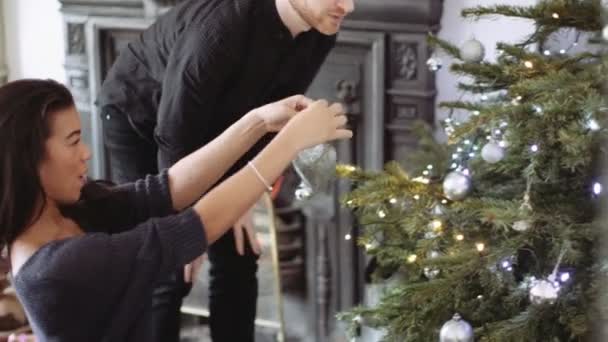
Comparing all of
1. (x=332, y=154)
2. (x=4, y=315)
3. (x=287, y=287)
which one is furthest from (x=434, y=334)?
(x=4, y=315)

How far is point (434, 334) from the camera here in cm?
139

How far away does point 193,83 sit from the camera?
1.50 metres

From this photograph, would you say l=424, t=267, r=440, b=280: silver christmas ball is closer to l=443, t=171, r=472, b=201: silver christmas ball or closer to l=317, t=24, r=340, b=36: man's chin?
l=443, t=171, r=472, b=201: silver christmas ball

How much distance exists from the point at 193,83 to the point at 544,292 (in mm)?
668

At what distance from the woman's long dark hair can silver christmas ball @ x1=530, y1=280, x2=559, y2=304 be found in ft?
2.25

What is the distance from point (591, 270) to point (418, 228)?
0.89 ft

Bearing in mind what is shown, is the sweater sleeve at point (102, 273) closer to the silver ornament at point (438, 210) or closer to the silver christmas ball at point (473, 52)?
the silver ornament at point (438, 210)

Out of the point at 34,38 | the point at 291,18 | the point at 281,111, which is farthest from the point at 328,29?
the point at 34,38

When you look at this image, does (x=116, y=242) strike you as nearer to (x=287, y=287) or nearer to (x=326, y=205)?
(x=326, y=205)

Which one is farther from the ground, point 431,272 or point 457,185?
point 457,185

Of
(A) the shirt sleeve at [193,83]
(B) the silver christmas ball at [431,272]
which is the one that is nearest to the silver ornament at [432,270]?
(B) the silver christmas ball at [431,272]

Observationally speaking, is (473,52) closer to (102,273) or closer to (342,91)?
(342,91)

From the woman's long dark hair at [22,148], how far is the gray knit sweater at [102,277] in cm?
6

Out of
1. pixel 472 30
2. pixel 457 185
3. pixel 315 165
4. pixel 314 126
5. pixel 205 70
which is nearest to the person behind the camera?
pixel 314 126
